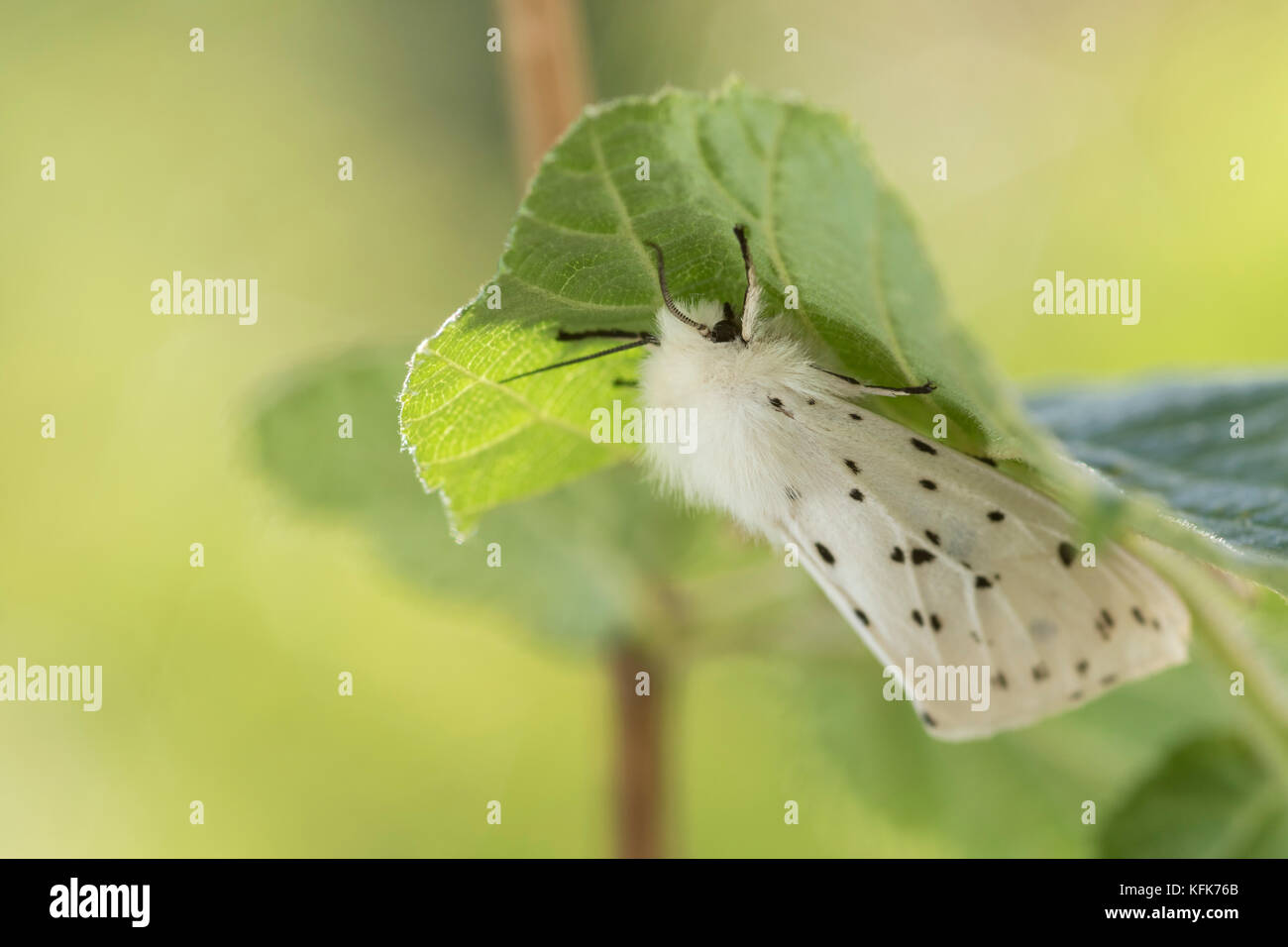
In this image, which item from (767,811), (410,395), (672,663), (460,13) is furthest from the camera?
(460,13)

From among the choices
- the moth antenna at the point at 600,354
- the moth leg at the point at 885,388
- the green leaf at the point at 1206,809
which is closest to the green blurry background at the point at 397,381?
the green leaf at the point at 1206,809

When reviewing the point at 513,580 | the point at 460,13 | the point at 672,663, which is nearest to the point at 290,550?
the point at 513,580

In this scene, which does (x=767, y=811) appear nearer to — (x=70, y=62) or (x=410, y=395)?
(x=410, y=395)

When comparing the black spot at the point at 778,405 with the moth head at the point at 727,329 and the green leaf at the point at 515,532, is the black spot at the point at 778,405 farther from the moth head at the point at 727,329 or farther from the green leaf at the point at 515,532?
the green leaf at the point at 515,532

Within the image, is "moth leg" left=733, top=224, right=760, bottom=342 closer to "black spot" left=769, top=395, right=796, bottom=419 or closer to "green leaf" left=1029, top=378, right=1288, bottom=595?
"black spot" left=769, top=395, right=796, bottom=419

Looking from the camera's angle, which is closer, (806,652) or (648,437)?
(648,437)

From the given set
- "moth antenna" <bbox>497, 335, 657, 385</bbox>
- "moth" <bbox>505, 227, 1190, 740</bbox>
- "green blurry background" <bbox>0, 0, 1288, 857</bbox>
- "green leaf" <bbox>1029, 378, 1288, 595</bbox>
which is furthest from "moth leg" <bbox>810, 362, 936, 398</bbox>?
"green blurry background" <bbox>0, 0, 1288, 857</bbox>
